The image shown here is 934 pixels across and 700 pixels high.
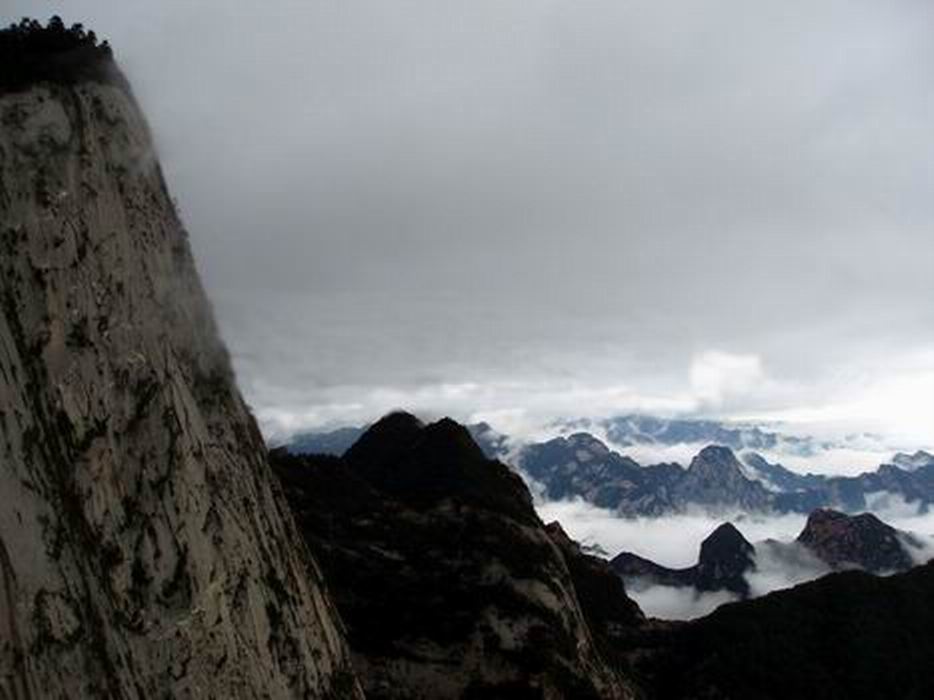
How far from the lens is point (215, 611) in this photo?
56.5 m

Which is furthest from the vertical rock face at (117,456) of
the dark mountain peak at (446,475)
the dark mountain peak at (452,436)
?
the dark mountain peak at (452,436)

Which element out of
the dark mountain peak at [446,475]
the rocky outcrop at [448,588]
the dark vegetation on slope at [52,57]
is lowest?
the rocky outcrop at [448,588]

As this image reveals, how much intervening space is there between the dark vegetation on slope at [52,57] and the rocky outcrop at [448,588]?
63741mm

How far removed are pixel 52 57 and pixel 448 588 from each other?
255ft

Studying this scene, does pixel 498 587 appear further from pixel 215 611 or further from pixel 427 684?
pixel 215 611

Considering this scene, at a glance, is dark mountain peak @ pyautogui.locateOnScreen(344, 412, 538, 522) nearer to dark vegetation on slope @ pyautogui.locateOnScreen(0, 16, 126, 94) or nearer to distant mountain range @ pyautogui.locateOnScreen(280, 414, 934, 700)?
distant mountain range @ pyautogui.locateOnScreen(280, 414, 934, 700)

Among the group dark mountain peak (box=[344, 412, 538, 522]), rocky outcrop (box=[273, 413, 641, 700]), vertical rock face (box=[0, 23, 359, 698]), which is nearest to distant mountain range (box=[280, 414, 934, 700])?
rocky outcrop (box=[273, 413, 641, 700])

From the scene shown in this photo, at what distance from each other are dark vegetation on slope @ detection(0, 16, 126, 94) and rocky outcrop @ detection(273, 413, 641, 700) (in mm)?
63741

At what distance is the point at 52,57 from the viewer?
64.6 metres

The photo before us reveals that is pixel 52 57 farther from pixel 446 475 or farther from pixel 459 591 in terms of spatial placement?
pixel 446 475

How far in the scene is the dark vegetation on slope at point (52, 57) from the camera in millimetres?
62219

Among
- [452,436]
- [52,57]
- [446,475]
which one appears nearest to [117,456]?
[52,57]

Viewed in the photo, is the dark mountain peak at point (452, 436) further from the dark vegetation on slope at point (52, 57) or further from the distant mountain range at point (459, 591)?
the dark vegetation on slope at point (52, 57)

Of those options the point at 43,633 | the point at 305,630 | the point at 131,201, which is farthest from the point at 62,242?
the point at 305,630
